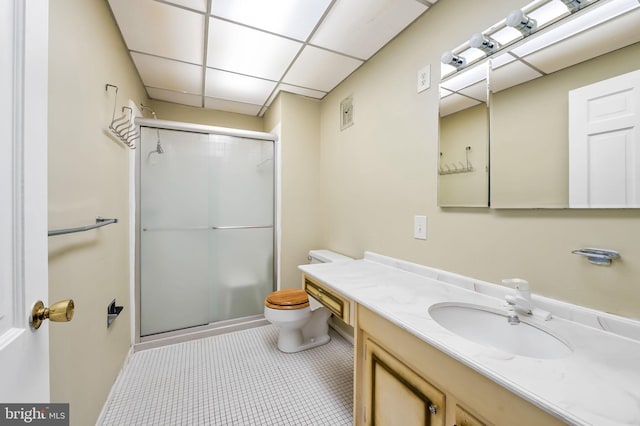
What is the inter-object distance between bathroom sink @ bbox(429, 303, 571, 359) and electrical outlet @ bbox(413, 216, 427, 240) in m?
A: 0.51

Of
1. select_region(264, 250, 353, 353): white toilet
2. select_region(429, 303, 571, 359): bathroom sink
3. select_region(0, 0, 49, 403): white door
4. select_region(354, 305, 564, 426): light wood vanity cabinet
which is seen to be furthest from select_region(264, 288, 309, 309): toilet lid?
select_region(0, 0, 49, 403): white door

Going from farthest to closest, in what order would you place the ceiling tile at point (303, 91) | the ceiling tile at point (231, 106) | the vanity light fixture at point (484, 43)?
1. the ceiling tile at point (231, 106)
2. the ceiling tile at point (303, 91)
3. the vanity light fixture at point (484, 43)

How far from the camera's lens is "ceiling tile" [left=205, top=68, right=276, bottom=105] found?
229cm

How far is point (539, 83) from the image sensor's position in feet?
3.42

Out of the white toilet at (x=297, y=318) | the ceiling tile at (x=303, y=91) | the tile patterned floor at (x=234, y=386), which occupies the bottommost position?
the tile patterned floor at (x=234, y=386)

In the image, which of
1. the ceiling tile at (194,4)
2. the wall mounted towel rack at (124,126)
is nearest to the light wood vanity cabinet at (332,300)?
the wall mounted towel rack at (124,126)

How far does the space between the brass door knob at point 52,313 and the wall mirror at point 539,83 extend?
153cm

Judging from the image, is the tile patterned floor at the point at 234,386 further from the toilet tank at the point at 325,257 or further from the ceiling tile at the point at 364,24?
the ceiling tile at the point at 364,24

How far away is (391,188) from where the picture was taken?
179 centimetres

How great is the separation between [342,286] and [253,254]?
1566 mm

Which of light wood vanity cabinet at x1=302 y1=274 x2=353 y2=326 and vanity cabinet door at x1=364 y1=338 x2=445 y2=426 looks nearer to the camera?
vanity cabinet door at x1=364 y1=338 x2=445 y2=426

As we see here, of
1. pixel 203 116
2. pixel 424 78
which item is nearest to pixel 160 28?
pixel 203 116

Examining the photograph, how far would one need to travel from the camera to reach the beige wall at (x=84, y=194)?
950mm

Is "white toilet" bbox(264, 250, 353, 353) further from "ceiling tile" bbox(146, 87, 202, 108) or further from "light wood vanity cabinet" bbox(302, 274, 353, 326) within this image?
"ceiling tile" bbox(146, 87, 202, 108)
